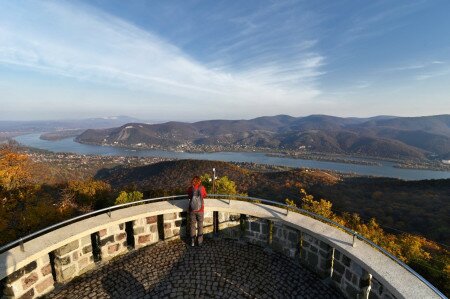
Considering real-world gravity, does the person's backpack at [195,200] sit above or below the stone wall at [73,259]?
above

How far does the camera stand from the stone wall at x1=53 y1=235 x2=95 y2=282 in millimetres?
6133

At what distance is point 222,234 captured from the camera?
27.4 ft

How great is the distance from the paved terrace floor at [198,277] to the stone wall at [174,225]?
0.57 meters

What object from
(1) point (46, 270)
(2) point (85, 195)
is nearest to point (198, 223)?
(1) point (46, 270)

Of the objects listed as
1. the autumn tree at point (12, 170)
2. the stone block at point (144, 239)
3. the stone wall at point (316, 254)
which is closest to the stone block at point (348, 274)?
the stone wall at point (316, 254)

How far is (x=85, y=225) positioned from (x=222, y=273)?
3.81 meters

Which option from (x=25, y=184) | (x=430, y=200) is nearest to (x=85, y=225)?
(x=25, y=184)

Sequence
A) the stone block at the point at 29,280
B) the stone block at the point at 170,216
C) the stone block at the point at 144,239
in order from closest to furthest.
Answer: the stone block at the point at 29,280
the stone block at the point at 144,239
the stone block at the point at 170,216

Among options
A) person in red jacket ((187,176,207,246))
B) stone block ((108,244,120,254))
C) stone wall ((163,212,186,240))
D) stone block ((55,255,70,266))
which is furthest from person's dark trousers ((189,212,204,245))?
stone block ((55,255,70,266))

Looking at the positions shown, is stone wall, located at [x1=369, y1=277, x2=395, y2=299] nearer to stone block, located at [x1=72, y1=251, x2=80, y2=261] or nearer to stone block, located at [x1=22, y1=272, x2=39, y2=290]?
stone block, located at [x1=72, y1=251, x2=80, y2=261]

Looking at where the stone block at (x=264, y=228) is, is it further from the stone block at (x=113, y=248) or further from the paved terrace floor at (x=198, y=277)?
the stone block at (x=113, y=248)

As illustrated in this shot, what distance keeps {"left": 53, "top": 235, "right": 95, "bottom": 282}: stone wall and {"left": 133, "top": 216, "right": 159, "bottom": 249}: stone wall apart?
1221mm

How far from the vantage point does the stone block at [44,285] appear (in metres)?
5.69

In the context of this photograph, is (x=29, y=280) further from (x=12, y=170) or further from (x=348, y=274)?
(x=12, y=170)
